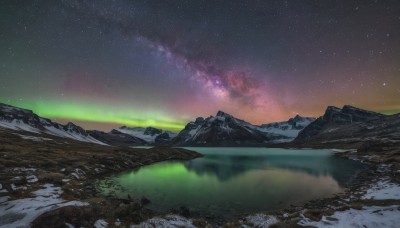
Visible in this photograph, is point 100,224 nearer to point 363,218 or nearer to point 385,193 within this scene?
point 363,218

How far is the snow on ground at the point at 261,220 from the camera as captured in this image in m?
23.6

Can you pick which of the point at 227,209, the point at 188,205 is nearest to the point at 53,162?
the point at 188,205

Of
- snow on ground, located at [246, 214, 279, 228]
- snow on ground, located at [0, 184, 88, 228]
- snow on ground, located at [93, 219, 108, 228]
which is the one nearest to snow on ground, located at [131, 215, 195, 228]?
snow on ground, located at [93, 219, 108, 228]

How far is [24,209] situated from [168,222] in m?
14.4

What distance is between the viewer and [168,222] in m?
23.8

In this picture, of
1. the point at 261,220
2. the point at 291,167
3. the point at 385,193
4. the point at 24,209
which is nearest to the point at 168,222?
the point at 261,220

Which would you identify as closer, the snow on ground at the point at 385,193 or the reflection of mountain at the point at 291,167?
the snow on ground at the point at 385,193

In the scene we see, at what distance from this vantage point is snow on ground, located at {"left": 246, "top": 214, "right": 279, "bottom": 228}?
928 inches

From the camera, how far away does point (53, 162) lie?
5822 cm

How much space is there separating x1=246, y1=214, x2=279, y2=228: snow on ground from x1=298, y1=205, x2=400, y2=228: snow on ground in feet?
9.06

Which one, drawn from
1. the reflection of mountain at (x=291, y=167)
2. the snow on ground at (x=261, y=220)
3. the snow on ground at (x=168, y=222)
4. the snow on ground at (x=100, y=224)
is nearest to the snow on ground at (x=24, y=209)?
the snow on ground at (x=100, y=224)

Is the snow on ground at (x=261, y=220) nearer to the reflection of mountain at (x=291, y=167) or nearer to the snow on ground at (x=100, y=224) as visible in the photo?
the snow on ground at (x=100, y=224)

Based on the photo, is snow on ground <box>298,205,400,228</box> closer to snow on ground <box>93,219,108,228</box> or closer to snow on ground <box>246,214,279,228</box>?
snow on ground <box>246,214,279,228</box>

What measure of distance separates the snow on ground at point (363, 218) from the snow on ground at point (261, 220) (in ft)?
9.06
